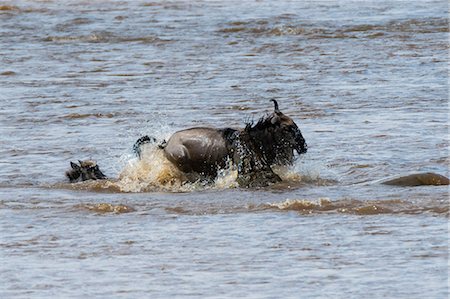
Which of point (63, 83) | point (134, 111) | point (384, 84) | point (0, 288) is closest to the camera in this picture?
point (0, 288)

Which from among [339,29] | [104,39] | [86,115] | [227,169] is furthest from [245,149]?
[104,39]

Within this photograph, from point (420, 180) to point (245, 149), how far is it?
59.1 inches

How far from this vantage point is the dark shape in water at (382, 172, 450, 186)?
10914 mm

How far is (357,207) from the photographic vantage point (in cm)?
1000

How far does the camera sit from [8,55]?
23094 mm

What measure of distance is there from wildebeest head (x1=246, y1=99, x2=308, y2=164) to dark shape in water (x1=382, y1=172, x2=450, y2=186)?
847 mm

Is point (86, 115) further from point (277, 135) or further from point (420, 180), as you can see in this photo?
point (420, 180)

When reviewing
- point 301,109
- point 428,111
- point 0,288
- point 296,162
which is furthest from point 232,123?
point 0,288

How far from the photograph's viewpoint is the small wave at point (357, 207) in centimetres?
980

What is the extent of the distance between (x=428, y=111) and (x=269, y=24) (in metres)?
11.7

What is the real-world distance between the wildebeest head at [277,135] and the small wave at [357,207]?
1028mm

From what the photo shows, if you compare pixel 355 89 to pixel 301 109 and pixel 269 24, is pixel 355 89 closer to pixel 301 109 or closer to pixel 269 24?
pixel 301 109

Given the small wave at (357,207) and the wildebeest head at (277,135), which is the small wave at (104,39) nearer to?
the wildebeest head at (277,135)

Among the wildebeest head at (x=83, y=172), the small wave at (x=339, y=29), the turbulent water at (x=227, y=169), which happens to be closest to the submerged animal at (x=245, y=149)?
the turbulent water at (x=227, y=169)
